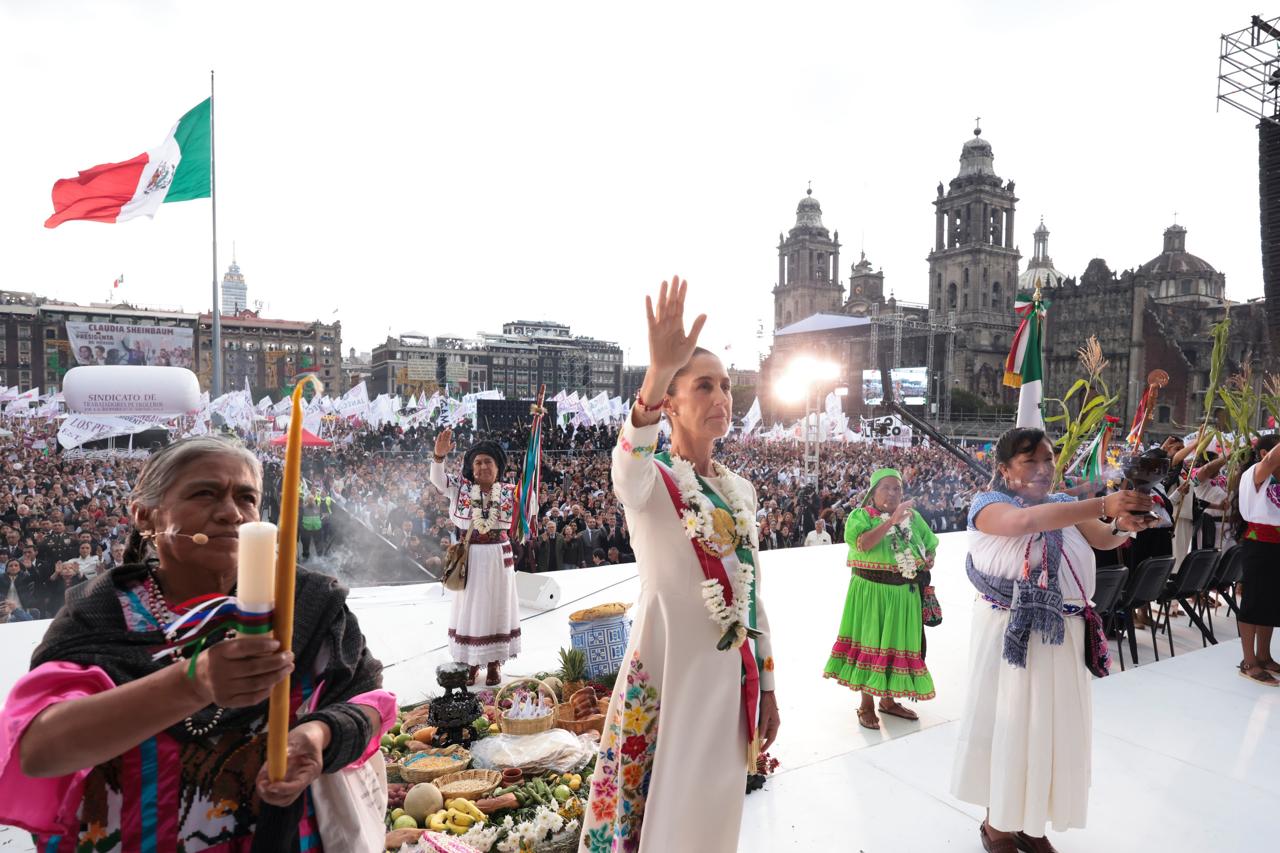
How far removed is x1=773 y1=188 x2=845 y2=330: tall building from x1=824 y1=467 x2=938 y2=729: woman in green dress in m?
73.8

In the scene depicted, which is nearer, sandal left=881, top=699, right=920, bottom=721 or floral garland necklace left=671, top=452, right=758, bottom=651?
floral garland necklace left=671, top=452, right=758, bottom=651

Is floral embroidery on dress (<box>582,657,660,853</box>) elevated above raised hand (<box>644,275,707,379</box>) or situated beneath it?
situated beneath

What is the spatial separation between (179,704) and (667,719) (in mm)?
1429

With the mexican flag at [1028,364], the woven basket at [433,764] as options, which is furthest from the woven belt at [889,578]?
the woven basket at [433,764]

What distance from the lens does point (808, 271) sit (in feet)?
254

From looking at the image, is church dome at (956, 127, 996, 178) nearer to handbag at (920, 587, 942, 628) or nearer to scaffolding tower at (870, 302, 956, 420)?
scaffolding tower at (870, 302, 956, 420)

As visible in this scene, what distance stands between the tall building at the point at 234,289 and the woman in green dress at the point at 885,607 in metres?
143

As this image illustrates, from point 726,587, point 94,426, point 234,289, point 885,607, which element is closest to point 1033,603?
point 726,587

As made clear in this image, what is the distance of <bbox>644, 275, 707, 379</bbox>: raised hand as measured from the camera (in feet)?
5.98

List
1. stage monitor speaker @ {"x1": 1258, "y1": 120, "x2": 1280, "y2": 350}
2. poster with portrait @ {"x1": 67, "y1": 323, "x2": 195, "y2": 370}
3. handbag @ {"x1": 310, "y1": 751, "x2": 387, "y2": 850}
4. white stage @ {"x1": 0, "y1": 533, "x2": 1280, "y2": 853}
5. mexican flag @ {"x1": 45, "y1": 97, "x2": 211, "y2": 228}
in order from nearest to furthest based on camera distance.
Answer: handbag @ {"x1": 310, "y1": 751, "x2": 387, "y2": 850}, white stage @ {"x1": 0, "y1": 533, "x2": 1280, "y2": 853}, mexican flag @ {"x1": 45, "y1": 97, "x2": 211, "y2": 228}, stage monitor speaker @ {"x1": 1258, "y1": 120, "x2": 1280, "y2": 350}, poster with portrait @ {"x1": 67, "y1": 323, "x2": 195, "y2": 370}

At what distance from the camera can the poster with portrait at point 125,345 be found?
33094mm

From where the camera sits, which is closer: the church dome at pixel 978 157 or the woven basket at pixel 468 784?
the woven basket at pixel 468 784

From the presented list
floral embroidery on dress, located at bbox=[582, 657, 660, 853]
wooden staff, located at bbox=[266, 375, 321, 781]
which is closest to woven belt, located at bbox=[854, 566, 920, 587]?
floral embroidery on dress, located at bbox=[582, 657, 660, 853]

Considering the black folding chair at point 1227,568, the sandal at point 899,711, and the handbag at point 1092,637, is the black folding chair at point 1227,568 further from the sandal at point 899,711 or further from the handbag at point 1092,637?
the handbag at point 1092,637
